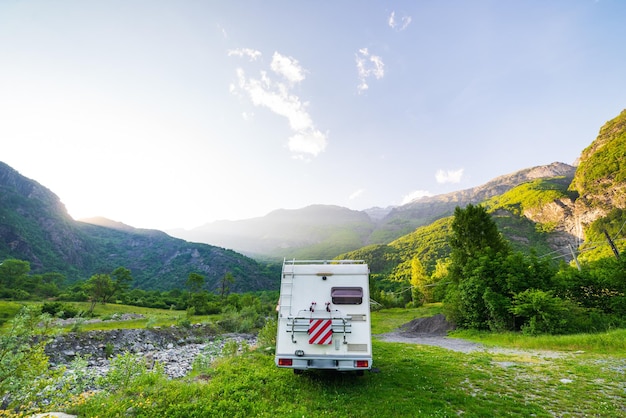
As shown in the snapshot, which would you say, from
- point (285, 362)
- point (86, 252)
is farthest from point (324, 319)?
point (86, 252)

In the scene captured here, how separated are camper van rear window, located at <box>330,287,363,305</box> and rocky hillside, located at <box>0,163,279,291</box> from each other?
131 meters

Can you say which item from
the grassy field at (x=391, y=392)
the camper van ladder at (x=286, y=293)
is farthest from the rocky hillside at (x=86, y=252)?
the camper van ladder at (x=286, y=293)

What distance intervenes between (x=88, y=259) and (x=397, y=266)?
502 ft

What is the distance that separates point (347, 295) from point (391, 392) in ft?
10.8

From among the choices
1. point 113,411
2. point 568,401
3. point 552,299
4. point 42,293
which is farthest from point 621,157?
point 42,293

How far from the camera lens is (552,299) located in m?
19.4

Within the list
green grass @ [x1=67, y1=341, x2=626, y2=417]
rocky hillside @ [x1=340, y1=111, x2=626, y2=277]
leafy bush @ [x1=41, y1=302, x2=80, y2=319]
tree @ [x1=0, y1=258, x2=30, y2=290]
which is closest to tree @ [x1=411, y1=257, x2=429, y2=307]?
rocky hillside @ [x1=340, y1=111, x2=626, y2=277]

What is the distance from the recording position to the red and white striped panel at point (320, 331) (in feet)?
30.1

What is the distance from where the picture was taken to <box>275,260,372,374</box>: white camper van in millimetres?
9055

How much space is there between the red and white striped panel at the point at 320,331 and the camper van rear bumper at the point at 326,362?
528 mm

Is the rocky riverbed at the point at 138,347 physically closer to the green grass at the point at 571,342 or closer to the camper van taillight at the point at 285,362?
the camper van taillight at the point at 285,362

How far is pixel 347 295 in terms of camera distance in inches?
393

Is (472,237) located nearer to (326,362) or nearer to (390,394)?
(390,394)

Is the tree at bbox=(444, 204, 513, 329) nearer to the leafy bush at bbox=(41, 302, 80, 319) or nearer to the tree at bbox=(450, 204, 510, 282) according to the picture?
A: the tree at bbox=(450, 204, 510, 282)
